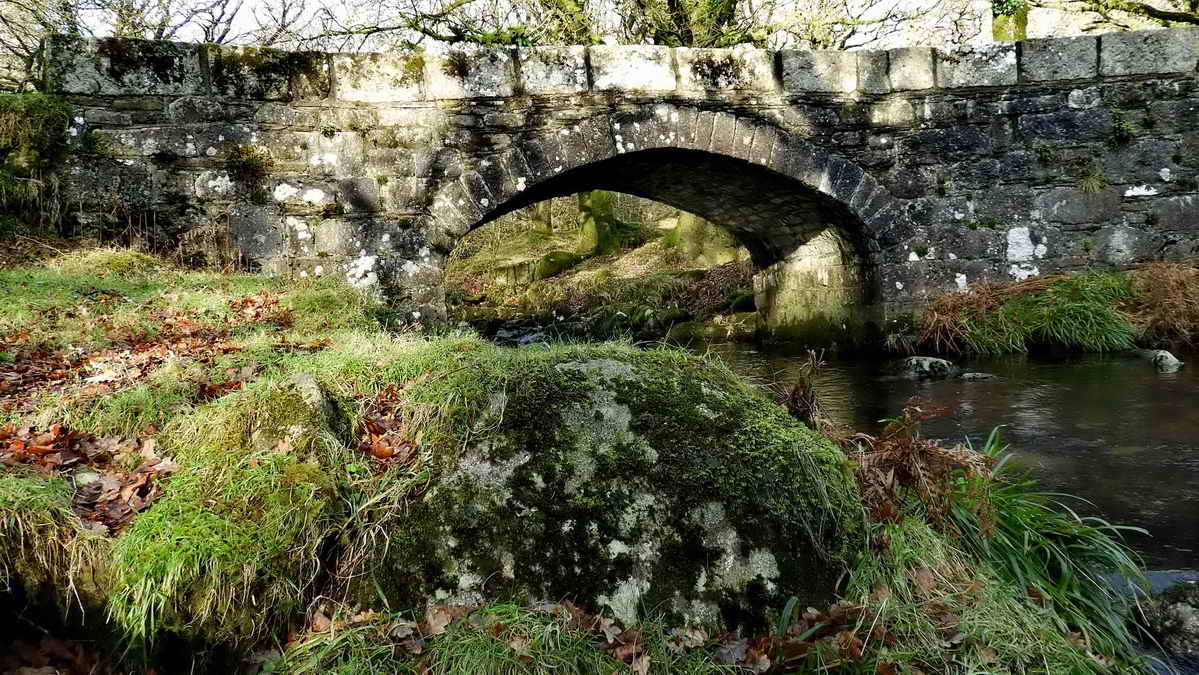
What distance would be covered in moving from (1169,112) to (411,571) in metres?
8.51

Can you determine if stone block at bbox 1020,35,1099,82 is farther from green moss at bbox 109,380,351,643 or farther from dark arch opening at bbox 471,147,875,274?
green moss at bbox 109,380,351,643

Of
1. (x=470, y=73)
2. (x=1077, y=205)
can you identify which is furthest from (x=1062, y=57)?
(x=470, y=73)

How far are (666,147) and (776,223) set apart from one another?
241 cm

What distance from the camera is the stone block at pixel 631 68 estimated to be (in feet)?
20.0

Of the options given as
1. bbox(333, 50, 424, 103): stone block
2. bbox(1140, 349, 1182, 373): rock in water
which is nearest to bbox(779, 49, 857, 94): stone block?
bbox(333, 50, 424, 103): stone block

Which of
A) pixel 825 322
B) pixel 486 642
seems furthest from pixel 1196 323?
pixel 486 642

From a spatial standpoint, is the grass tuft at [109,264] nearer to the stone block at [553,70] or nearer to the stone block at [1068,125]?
the stone block at [553,70]

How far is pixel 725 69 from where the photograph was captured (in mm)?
6309

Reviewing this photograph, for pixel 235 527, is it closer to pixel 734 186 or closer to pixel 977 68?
pixel 734 186

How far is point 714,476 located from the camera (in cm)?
208

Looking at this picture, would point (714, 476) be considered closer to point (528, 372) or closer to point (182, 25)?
point (528, 372)

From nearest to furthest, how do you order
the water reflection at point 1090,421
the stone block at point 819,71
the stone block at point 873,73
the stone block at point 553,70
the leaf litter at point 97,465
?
the leaf litter at point 97,465
the water reflection at point 1090,421
the stone block at point 553,70
the stone block at point 819,71
the stone block at point 873,73

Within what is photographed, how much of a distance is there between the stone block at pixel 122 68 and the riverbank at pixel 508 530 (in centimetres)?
358

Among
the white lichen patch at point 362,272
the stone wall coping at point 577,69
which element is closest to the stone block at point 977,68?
the stone wall coping at point 577,69
